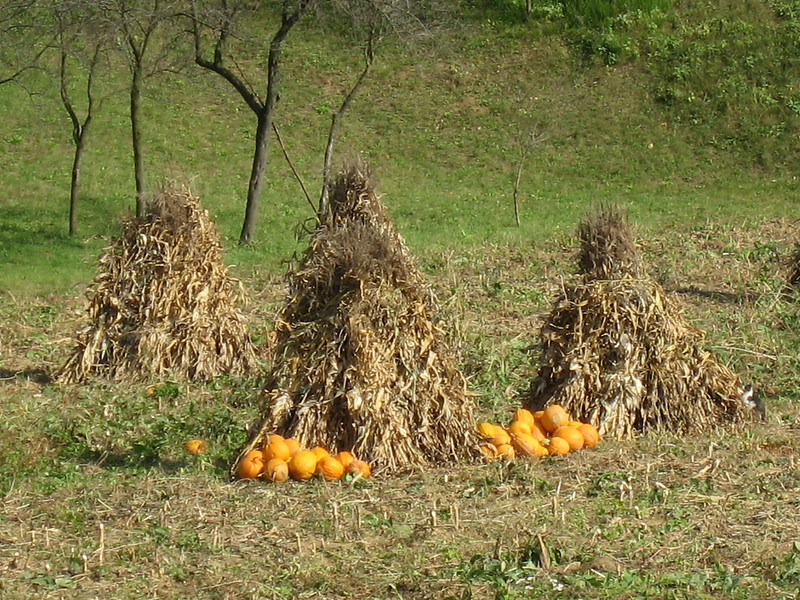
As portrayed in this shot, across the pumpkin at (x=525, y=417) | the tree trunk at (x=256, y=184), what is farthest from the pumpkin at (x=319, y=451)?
the tree trunk at (x=256, y=184)

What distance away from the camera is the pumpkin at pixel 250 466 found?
23.0 ft

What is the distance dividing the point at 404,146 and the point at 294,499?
992 inches

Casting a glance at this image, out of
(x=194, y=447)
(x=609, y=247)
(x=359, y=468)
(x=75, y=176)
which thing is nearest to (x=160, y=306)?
(x=194, y=447)

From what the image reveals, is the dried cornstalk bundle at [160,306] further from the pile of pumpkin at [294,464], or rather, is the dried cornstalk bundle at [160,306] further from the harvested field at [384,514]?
the pile of pumpkin at [294,464]

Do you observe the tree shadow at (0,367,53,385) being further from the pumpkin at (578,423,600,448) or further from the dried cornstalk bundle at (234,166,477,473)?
the pumpkin at (578,423,600,448)

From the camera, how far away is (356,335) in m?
7.13

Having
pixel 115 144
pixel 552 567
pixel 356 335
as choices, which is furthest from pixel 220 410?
pixel 115 144

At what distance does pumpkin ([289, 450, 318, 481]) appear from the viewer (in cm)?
693

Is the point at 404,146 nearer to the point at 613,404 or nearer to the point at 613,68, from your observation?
the point at 613,68

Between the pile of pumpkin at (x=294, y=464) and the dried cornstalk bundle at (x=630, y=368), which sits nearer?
the pile of pumpkin at (x=294, y=464)

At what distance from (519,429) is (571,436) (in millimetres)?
335

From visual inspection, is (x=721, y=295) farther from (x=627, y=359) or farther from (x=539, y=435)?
(x=539, y=435)

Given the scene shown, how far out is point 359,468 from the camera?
697 centimetres

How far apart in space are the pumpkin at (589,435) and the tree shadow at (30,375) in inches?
215
